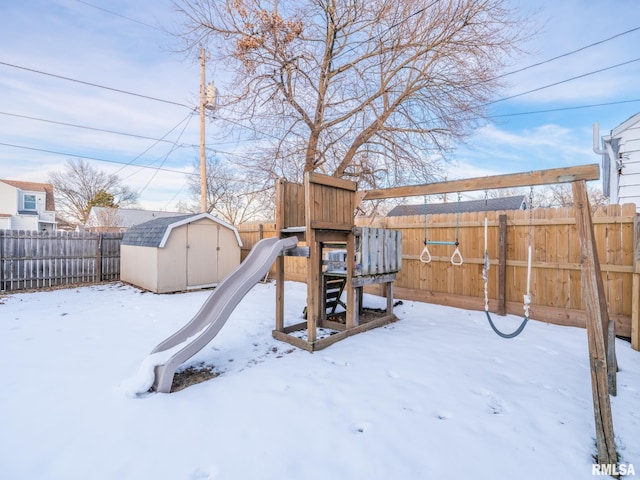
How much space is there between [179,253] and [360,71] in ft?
18.8

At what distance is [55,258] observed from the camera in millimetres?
8055

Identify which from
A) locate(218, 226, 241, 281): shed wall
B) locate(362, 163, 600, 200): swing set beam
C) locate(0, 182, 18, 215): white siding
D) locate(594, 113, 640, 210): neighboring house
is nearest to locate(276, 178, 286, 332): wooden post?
locate(362, 163, 600, 200): swing set beam

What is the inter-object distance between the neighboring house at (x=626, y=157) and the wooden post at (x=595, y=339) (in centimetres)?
383

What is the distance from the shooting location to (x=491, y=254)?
511 centimetres

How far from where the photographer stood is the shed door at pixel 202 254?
296 inches

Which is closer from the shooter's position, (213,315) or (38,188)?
(213,315)

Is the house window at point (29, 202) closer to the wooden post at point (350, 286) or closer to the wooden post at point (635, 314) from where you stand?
the wooden post at point (350, 286)

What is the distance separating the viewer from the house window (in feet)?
65.7

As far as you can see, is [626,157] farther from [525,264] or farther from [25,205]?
[25,205]

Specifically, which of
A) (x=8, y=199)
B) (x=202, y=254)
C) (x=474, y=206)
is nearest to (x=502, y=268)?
(x=202, y=254)

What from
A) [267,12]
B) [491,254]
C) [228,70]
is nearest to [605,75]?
[491,254]

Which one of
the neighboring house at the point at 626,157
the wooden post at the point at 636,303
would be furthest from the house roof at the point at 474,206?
the wooden post at the point at 636,303

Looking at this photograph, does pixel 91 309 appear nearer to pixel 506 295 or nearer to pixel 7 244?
pixel 7 244

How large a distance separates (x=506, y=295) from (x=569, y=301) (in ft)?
2.60
